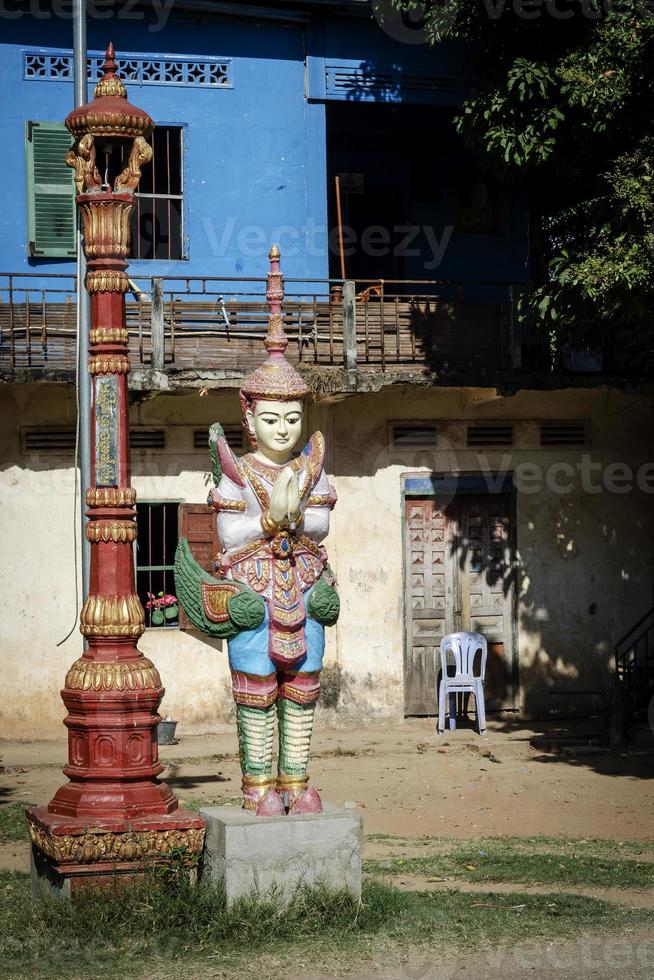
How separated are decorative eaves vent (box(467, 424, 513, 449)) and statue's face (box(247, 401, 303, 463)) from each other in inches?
346

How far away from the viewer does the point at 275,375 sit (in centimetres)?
805

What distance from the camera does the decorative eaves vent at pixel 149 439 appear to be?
15.8 metres

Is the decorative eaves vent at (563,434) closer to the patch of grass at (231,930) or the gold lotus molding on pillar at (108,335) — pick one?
the patch of grass at (231,930)

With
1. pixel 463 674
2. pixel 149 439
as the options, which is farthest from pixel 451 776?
pixel 149 439

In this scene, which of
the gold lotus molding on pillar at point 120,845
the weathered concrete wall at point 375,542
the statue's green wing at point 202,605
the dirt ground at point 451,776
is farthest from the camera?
the weathered concrete wall at point 375,542

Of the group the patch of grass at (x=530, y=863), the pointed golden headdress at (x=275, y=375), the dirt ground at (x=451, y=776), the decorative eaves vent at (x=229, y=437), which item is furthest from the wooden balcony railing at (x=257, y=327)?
the pointed golden headdress at (x=275, y=375)

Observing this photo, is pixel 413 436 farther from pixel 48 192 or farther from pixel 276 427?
pixel 276 427

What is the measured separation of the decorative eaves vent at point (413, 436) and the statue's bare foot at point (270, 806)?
9081mm

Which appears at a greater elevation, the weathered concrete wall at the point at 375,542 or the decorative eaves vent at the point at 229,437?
the decorative eaves vent at the point at 229,437

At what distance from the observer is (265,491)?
25.8 feet

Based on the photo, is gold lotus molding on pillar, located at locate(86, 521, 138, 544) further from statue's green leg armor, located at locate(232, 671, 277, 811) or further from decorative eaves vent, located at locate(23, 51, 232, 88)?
decorative eaves vent, located at locate(23, 51, 232, 88)

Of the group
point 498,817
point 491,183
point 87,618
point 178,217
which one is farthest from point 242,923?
point 491,183

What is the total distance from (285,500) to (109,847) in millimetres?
1984

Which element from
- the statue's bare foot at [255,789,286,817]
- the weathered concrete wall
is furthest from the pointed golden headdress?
the weathered concrete wall
